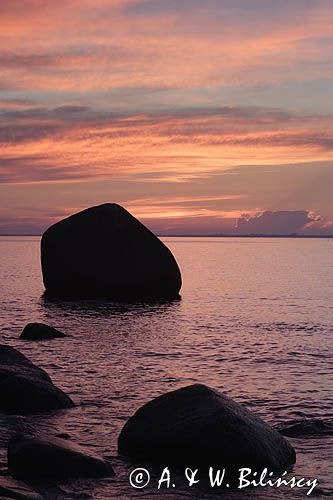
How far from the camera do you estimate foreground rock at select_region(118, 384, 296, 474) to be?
8625 mm

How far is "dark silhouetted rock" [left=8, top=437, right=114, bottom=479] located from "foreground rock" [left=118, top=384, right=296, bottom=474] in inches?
30.2

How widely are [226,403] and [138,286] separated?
2253cm

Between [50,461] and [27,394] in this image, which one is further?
[27,394]

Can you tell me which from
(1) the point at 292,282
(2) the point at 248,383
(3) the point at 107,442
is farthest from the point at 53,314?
(1) the point at 292,282

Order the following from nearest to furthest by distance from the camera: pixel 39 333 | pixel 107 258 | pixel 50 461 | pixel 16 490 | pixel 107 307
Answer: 1. pixel 16 490
2. pixel 50 461
3. pixel 39 333
4. pixel 107 307
5. pixel 107 258

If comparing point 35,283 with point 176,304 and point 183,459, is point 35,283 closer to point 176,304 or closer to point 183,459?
point 176,304

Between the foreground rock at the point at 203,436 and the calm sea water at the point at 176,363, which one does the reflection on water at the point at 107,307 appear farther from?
the foreground rock at the point at 203,436

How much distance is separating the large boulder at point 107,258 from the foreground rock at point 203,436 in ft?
72.7

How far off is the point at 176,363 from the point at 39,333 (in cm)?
541

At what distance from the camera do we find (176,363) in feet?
53.0

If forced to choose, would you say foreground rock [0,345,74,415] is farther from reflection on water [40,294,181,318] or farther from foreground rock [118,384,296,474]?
reflection on water [40,294,181,318]

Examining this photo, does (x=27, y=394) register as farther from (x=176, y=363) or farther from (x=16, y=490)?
(x=176, y=363)

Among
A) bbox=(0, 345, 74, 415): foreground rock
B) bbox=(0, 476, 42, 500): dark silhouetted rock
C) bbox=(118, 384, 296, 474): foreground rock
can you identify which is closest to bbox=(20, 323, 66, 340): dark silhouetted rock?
bbox=(0, 345, 74, 415): foreground rock

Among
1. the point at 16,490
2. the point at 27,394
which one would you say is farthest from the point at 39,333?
the point at 16,490
